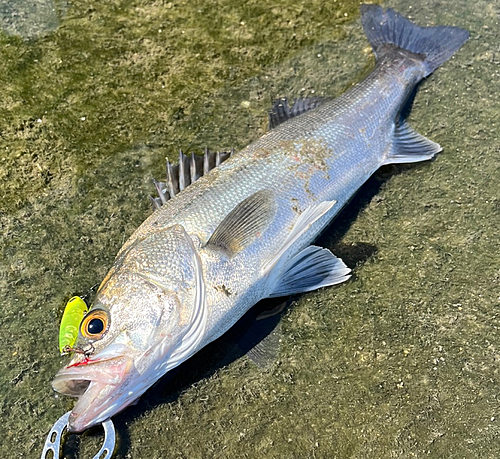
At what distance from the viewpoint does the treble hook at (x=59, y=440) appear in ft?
8.64

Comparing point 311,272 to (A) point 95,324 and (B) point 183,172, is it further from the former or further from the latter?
(A) point 95,324

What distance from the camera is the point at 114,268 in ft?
9.25

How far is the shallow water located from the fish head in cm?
38

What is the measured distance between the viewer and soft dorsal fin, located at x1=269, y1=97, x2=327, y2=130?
388cm

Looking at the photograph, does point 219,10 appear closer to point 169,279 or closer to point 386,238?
point 386,238

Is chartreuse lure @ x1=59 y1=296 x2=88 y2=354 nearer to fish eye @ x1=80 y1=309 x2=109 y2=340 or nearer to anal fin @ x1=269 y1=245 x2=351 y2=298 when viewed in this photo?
fish eye @ x1=80 y1=309 x2=109 y2=340

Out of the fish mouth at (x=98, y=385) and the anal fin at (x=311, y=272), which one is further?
the anal fin at (x=311, y=272)

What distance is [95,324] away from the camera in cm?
255

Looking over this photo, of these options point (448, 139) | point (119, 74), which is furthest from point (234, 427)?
point (119, 74)

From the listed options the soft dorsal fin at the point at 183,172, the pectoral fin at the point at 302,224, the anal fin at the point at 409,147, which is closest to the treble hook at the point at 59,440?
the pectoral fin at the point at 302,224

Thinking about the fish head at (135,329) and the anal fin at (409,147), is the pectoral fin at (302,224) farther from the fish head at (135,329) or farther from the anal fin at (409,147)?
the anal fin at (409,147)

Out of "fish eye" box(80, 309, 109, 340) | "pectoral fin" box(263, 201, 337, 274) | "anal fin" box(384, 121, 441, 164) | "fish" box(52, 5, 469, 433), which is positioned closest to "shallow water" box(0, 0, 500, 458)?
"anal fin" box(384, 121, 441, 164)

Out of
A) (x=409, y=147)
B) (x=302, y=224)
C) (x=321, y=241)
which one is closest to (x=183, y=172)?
(x=302, y=224)

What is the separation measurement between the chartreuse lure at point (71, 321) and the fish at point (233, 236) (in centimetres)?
36
